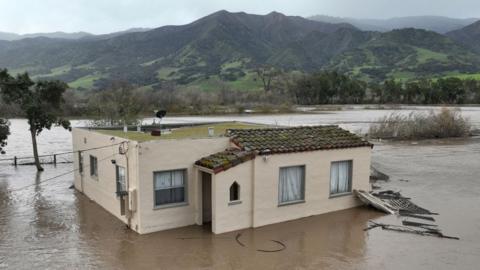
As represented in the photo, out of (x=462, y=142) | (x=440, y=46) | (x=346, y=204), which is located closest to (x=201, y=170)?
(x=346, y=204)

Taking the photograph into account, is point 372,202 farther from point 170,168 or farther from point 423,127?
point 423,127

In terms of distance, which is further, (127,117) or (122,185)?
(127,117)

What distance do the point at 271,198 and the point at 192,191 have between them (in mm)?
2628

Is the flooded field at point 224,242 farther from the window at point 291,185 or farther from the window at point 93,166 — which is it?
the window at point 93,166

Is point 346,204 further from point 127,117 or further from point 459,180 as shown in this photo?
point 127,117

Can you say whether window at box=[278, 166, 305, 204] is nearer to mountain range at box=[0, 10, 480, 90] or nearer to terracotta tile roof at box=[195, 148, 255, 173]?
terracotta tile roof at box=[195, 148, 255, 173]

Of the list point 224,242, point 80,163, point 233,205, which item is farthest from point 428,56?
point 224,242

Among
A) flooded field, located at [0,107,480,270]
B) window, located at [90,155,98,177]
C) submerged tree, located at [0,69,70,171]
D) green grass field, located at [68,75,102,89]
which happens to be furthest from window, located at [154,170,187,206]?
green grass field, located at [68,75,102,89]

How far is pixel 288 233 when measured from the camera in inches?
580

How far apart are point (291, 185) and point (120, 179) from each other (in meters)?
5.81

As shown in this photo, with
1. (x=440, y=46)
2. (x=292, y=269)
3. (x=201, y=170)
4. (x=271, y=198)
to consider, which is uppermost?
(x=440, y=46)

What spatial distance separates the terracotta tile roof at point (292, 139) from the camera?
15.2m

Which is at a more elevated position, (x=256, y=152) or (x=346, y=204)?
(x=256, y=152)

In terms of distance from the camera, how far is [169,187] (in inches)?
570
